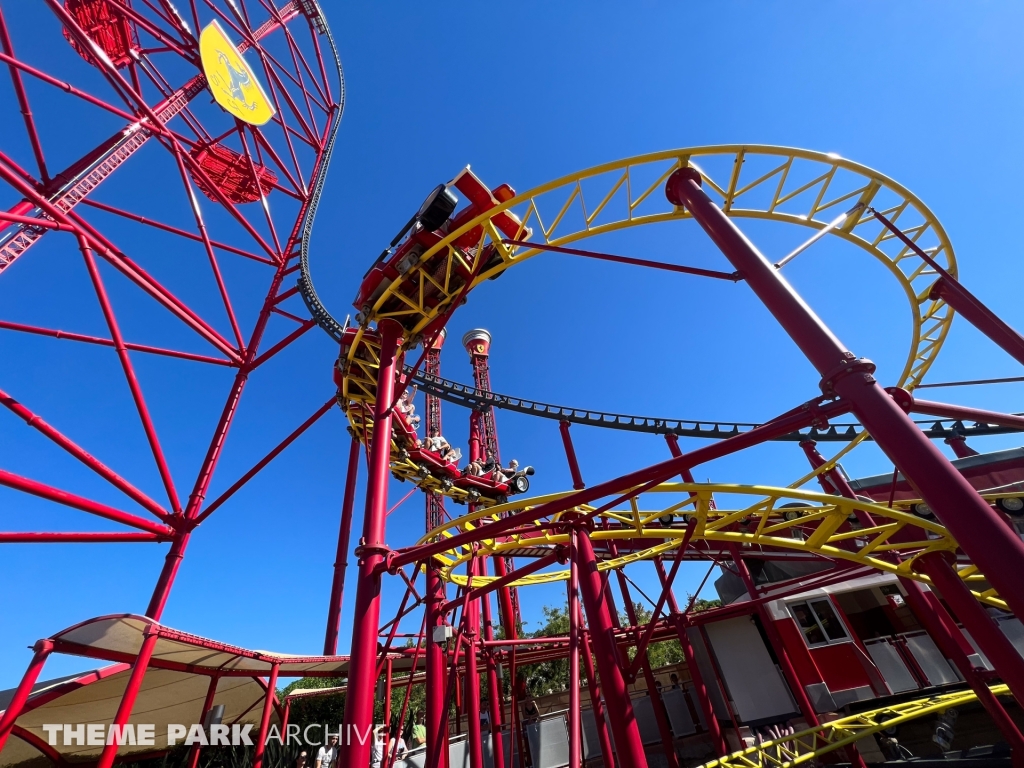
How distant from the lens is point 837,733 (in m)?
9.40

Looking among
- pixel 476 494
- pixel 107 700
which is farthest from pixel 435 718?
pixel 476 494

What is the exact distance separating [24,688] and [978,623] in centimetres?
863

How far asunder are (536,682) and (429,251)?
2731cm

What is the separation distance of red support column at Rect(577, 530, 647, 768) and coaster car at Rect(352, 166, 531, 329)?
4.07 m

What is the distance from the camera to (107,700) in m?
7.81

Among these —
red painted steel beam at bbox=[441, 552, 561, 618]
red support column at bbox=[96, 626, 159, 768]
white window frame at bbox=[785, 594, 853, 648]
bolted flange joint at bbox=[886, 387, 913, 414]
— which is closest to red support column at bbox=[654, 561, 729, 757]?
red painted steel beam at bbox=[441, 552, 561, 618]

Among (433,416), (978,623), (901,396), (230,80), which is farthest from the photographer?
(433,416)

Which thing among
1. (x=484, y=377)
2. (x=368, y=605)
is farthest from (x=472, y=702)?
(x=484, y=377)

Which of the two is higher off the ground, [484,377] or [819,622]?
[484,377]

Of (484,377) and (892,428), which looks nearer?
(892,428)

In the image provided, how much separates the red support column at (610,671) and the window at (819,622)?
10218 mm

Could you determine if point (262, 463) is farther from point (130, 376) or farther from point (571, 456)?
point (571, 456)

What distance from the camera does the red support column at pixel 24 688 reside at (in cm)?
432

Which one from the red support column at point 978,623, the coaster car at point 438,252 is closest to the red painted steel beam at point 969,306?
the red support column at point 978,623
